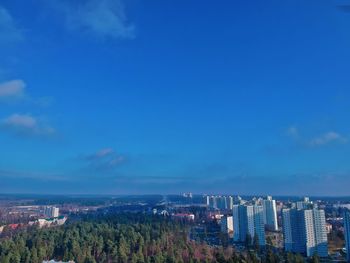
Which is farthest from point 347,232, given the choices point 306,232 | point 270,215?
point 270,215

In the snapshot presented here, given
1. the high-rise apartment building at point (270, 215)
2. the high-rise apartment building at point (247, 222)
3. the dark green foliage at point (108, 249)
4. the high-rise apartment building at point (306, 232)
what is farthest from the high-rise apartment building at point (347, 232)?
the high-rise apartment building at point (270, 215)

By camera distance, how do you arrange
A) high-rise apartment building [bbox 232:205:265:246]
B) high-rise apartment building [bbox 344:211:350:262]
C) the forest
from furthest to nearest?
high-rise apartment building [bbox 232:205:265:246] < high-rise apartment building [bbox 344:211:350:262] < the forest

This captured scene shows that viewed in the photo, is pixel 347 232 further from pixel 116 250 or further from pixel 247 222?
pixel 116 250

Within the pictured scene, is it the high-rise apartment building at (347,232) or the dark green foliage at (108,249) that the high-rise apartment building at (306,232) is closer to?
the high-rise apartment building at (347,232)

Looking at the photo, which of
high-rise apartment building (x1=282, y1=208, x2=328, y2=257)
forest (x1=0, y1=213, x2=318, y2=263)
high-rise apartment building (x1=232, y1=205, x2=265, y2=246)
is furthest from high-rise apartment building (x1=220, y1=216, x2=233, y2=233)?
high-rise apartment building (x1=282, y1=208, x2=328, y2=257)

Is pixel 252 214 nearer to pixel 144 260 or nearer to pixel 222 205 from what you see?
pixel 144 260

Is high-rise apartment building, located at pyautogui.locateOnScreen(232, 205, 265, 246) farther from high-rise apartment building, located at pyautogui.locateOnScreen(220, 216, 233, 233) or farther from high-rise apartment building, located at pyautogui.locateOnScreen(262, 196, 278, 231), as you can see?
high-rise apartment building, located at pyautogui.locateOnScreen(262, 196, 278, 231)
